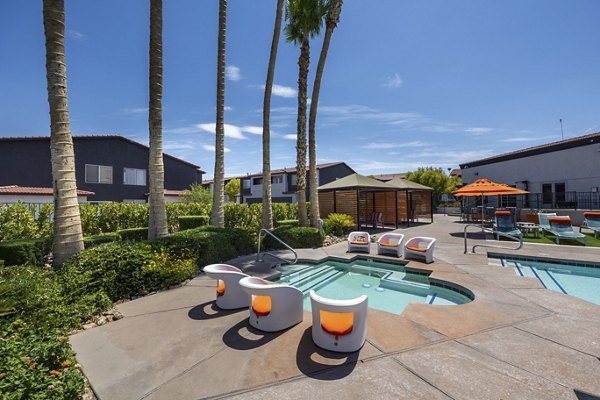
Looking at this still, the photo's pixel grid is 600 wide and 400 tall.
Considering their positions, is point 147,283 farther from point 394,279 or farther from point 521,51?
point 521,51

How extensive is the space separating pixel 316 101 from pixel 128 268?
10468 millimetres

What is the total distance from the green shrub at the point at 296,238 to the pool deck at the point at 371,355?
5.77 metres

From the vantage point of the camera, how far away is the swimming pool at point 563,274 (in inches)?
260

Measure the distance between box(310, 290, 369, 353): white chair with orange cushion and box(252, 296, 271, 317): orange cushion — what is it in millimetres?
919

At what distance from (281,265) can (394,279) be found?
3660mm

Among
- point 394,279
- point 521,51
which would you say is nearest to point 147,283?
point 394,279

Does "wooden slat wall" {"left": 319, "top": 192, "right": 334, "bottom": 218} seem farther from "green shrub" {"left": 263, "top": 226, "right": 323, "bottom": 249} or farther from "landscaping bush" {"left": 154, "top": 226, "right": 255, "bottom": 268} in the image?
"landscaping bush" {"left": 154, "top": 226, "right": 255, "bottom": 268}

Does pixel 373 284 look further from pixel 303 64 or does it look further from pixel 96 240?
pixel 303 64

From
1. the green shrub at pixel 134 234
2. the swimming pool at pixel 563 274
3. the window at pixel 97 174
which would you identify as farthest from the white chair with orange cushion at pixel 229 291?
the window at pixel 97 174

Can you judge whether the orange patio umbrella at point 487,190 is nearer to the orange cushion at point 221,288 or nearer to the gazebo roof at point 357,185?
the gazebo roof at point 357,185

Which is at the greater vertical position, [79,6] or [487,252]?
[79,6]

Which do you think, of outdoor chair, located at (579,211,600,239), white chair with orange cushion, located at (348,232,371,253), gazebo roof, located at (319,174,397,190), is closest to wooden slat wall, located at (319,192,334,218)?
gazebo roof, located at (319,174,397,190)

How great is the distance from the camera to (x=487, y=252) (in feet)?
31.8

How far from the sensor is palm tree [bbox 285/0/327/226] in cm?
1277
